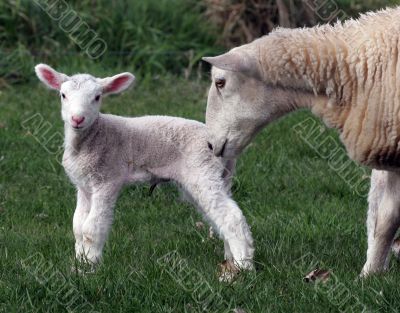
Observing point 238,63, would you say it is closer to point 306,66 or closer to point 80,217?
point 306,66

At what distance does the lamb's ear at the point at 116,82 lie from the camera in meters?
5.57

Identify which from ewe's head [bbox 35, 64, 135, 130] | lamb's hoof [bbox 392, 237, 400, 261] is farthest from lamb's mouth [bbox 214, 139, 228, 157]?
lamb's hoof [bbox 392, 237, 400, 261]

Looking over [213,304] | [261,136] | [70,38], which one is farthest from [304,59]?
[70,38]

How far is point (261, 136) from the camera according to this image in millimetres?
8195

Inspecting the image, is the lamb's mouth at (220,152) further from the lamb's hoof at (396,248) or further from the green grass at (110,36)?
the green grass at (110,36)

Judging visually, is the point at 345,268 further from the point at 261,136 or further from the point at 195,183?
the point at 261,136

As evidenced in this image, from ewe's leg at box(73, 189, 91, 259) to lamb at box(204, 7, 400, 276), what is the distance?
905mm

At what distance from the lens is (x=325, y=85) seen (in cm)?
489

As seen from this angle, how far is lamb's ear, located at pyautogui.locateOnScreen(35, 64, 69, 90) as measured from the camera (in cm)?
556

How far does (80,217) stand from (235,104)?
45.7 inches

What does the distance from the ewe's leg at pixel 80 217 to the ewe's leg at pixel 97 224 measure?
0.06m

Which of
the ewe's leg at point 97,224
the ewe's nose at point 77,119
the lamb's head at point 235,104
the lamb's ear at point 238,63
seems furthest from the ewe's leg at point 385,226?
the ewe's nose at point 77,119

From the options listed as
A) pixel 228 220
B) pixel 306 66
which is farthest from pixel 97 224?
pixel 306 66

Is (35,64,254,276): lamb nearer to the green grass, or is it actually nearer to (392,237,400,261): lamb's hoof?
(392,237,400,261): lamb's hoof
